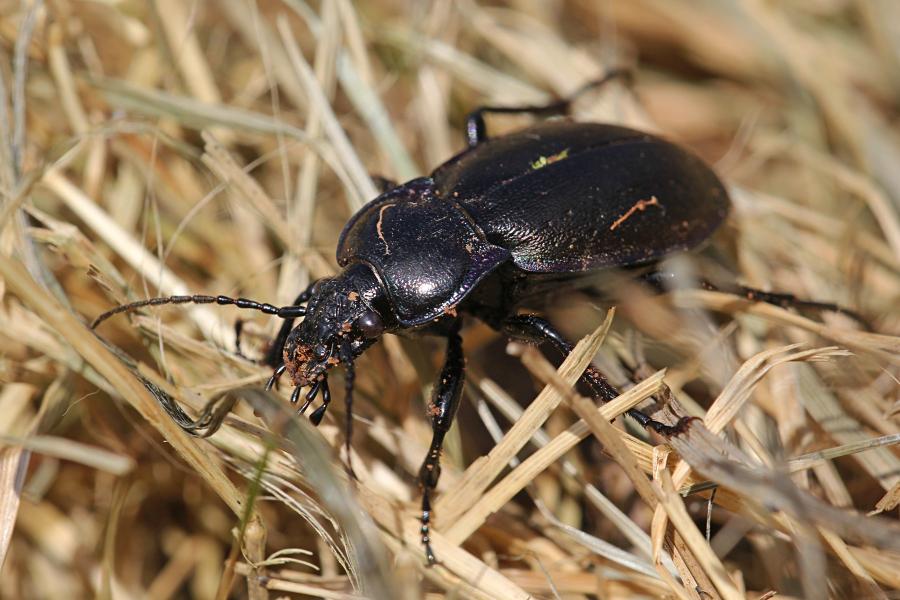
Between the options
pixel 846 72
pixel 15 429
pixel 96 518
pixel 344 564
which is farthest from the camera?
pixel 846 72

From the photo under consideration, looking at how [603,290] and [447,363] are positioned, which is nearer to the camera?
[447,363]

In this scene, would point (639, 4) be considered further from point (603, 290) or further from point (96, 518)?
point (96, 518)

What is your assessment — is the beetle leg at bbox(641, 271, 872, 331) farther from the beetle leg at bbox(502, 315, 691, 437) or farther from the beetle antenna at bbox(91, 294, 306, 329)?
the beetle antenna at bbox(91, 294, 306, 329)

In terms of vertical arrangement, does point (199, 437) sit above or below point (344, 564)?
above

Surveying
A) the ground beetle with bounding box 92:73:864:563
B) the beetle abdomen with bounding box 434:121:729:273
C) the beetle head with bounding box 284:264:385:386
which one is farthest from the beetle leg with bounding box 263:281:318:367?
the beetle abdomen with bounding box 434:121:729:273

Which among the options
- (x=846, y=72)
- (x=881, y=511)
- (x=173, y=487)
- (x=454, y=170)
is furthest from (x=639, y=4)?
(x=173, y=487)

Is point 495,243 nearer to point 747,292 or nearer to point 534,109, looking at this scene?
point 747,292

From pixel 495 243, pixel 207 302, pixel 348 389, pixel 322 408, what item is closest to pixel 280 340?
pixel 207 302
